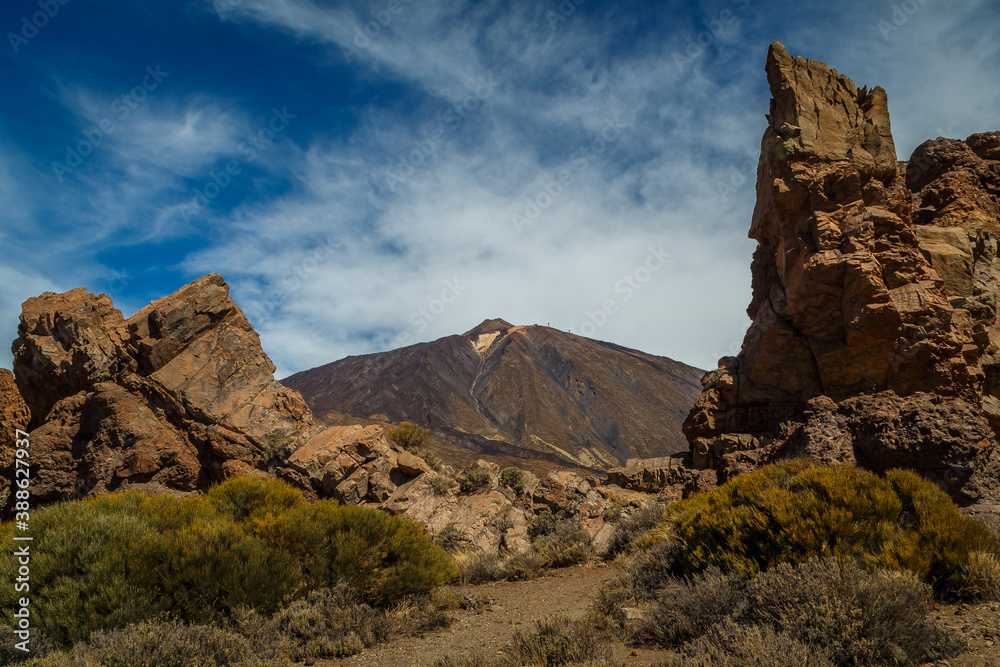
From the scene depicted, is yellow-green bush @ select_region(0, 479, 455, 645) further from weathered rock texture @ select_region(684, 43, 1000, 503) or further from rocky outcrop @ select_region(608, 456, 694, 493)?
rocky outcrop @ select_region(608, 456, 694, 493)

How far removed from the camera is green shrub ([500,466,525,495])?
13.7 meters

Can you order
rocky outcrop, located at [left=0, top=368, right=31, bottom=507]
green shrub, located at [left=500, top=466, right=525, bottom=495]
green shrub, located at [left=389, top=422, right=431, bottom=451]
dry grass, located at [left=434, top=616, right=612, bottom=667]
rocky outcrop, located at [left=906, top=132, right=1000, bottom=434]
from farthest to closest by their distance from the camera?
green shrub, located at [left=389, top=422, right=431, bottom=451] → green shrub, located at [left=500, top=466, right=525, bottom=495] → rocky outcrop, located at [left=0, top=368, right=31, bottom=507] → rocky outcrop, located at [left=906, top=132, right=1000, bottom=434] → dry grass, located at [left=434, top=616, right=612, bottom=667]

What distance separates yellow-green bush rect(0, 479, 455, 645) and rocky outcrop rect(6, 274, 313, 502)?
198 inches

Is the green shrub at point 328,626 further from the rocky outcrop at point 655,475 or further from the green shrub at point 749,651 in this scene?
the rocky outcrop at point 655,475

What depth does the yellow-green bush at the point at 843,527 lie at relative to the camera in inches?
167

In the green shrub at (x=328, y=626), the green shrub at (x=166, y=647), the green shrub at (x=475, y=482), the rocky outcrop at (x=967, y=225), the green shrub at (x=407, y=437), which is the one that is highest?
the rocky outcrop at (x=967, y=225)

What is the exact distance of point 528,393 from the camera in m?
84.2

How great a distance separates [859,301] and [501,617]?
Result: 9.22 meters

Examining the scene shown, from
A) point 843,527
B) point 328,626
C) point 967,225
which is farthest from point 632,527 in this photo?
point 967,225

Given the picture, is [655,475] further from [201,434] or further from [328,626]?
[201,434]

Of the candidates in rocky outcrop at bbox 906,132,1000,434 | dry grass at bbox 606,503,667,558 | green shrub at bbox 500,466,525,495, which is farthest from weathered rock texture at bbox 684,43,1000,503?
green shrub at bbox 500,466,525,495

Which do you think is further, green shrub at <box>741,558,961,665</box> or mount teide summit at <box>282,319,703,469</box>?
mount teide summit at <box>282,319,703,469</box>

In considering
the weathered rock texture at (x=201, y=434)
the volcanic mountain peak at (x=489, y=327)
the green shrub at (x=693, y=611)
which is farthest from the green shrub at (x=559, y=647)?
the volcanic mountain peak at (x=489, y=327)

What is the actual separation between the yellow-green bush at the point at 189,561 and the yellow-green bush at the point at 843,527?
13.4 ft
